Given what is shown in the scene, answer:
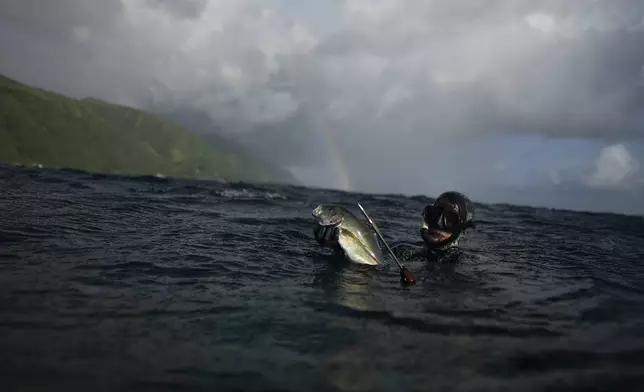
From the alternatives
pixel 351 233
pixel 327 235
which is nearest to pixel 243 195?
pixel 327 235

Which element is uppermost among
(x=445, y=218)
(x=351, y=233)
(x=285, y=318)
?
(x=445, y=218)

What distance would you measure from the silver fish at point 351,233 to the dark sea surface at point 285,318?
28 cm

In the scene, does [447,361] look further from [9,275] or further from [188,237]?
[188,237]

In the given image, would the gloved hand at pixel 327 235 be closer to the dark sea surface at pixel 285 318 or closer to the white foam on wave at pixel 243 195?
the dark sea surface at pixel 285 318

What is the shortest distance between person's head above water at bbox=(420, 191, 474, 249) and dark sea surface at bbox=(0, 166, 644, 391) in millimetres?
587

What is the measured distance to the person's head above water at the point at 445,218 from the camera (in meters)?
10.8

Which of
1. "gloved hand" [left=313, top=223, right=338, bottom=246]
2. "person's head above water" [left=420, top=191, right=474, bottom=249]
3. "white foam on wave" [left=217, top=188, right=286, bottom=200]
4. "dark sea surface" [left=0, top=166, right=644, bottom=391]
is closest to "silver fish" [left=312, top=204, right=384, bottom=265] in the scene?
"gloved hand" [left=313, top=223, right=338, bottom=246]

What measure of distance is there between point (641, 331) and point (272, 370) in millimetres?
5563

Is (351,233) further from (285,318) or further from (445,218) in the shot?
(285,318)

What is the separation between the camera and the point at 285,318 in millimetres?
5914

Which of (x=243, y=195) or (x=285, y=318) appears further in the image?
(x=243, y=195)

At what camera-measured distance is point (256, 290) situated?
716 cm

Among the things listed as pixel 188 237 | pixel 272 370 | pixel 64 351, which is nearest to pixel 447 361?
pixel 272 370

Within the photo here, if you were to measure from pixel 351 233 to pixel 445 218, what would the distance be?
3108 millimetres
